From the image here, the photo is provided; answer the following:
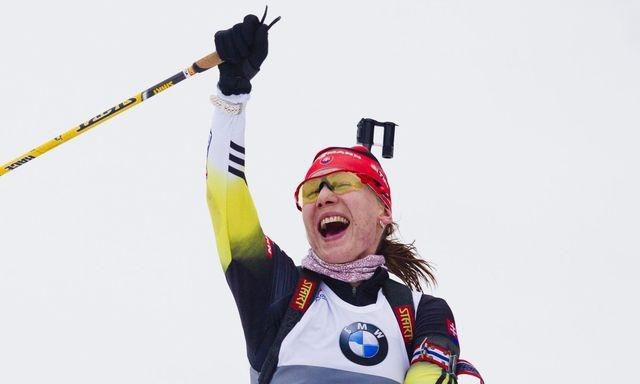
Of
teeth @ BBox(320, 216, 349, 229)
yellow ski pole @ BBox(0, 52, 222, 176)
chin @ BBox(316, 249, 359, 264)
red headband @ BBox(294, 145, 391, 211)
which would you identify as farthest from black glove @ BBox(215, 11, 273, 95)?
chin @ BBox(316, 249, 359, 264)

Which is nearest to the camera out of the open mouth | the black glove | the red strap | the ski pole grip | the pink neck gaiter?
the black glove

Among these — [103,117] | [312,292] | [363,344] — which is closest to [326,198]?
[312,292]

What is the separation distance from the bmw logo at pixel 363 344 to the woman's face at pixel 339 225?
36cm

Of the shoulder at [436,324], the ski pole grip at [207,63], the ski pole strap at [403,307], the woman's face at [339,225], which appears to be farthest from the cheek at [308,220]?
the ski pole grip at [207,63]

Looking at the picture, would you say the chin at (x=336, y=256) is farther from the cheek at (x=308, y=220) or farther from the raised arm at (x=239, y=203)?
the raised arm at (x=239, y=203)

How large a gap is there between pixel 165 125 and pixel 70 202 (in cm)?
106

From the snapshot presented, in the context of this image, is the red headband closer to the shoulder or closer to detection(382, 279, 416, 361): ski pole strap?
detection(382, 279, 416, 361): ski pole strap

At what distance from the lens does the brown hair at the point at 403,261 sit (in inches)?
172

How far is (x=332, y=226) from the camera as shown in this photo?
405 centimetres

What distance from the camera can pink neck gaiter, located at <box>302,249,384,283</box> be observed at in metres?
3.90

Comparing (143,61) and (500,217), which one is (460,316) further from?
(143,61)

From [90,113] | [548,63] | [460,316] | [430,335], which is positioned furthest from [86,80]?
[430,335]

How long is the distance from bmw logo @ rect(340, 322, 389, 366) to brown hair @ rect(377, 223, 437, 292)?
2.18 ft

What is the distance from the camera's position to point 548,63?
29.2ft
